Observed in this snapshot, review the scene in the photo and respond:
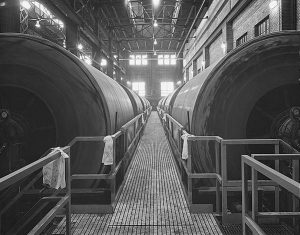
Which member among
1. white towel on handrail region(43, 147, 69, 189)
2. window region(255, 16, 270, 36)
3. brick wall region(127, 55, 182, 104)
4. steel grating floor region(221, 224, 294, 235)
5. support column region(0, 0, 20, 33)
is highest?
brick wall region(127, 55, 182, 104)

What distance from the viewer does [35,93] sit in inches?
153

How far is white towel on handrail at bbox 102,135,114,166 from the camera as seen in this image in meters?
3.78

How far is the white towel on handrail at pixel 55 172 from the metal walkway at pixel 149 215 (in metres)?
0.99

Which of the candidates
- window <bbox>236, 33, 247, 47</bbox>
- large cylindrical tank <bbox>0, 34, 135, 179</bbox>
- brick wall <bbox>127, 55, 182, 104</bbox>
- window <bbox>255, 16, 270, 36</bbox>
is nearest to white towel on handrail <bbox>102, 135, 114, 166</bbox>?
large cylindrical tank <bbox>0, 34, 135, 179</bbox>

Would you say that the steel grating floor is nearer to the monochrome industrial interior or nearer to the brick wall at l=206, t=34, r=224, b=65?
the monochrome industrial interior

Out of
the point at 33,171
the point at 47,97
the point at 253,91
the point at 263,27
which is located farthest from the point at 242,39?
the point at 33,171

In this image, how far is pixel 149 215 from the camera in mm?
3791

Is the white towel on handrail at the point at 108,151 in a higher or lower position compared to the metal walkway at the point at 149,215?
higher

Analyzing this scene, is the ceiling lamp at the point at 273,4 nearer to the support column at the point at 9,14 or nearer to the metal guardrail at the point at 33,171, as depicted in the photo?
the support column at the point at 9,14

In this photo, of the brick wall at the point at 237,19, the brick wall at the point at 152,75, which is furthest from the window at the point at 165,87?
the brick wall at the point at 237,19

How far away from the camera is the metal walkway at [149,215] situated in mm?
3402

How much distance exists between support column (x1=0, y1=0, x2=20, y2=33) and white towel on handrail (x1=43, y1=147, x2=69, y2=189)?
3470 mm

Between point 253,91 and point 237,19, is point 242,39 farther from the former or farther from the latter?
point 253,91

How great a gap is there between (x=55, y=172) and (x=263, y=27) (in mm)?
8761
